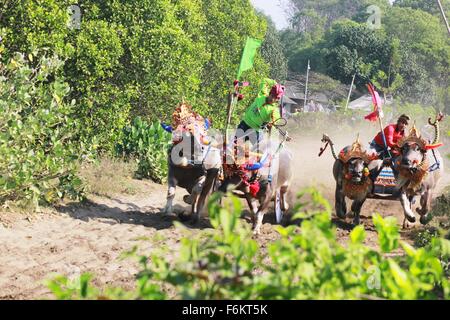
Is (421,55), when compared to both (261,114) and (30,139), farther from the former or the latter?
(30,139)

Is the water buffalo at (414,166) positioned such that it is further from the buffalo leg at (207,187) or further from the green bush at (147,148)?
the green bush at (147,148)

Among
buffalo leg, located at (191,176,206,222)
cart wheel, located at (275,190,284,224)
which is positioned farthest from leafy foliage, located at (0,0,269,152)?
cart wheel, located at (275,190,284,224)

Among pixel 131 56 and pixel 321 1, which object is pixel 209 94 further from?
pixel 321 1

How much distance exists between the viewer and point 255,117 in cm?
1122

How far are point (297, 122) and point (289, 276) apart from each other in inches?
1241

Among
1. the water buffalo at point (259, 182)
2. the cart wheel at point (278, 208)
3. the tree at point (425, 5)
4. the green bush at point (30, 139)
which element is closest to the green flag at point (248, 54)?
the water buffalo at point (259, 182)

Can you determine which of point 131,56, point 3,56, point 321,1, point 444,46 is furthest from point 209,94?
point 321,1

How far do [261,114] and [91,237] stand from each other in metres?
3.40

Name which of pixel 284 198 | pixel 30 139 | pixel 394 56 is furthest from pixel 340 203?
pixel 394 56

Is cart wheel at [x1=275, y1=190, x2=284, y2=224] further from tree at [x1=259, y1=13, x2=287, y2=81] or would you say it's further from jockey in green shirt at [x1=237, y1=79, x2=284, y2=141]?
tree at [x1=259, y1=13, x2=287, y2=81]

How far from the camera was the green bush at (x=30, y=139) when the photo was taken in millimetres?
9836

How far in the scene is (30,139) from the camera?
1032 cm

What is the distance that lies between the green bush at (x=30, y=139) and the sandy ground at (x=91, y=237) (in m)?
0.44

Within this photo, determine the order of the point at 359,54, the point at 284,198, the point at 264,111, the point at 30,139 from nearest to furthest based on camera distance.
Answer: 1. the point at 30,139
2. the point at 264,111
3. the point at 284,198
4. the point at 359,54
